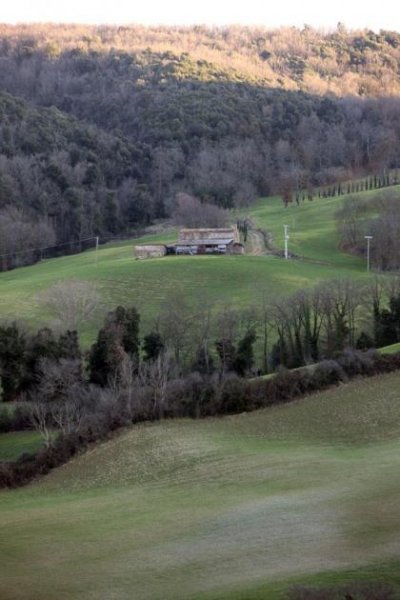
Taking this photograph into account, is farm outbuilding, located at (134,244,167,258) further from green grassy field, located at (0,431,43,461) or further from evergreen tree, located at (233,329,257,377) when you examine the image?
green grassy field, located at (0,431,43,461)

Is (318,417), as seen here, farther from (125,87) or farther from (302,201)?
(125,87)

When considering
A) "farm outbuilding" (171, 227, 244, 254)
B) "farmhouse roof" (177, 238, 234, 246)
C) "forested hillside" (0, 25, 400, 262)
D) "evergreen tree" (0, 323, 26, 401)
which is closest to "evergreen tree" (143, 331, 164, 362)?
"evergreen tree" (0, 323, 26, 401)

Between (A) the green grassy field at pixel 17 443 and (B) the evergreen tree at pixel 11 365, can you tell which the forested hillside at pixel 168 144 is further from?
(A) the green grassy field at pixel 17 443

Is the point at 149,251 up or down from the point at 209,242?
down

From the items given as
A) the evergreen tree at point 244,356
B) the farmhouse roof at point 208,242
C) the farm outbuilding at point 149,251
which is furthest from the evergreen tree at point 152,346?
the farmhouse roof at point 208,242

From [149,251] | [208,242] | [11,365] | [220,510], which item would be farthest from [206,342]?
[208,242]

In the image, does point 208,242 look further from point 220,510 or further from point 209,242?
point 220,510

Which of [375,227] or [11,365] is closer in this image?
[11,365]
